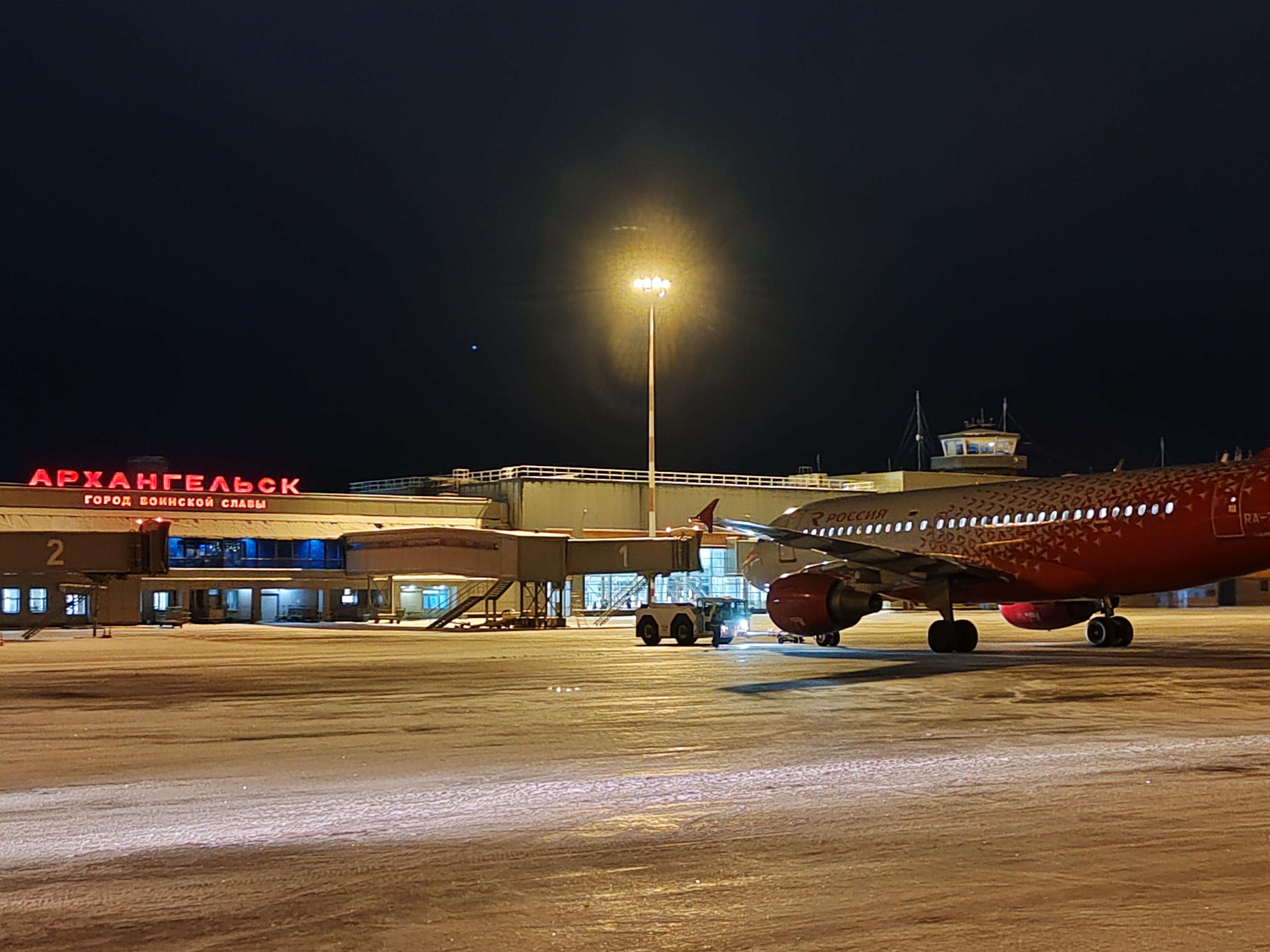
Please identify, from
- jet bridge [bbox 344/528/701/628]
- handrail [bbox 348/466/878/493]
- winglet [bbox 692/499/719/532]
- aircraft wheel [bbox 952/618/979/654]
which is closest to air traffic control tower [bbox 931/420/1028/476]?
handrail [bbox 348/466/878/493]

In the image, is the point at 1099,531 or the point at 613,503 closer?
the point at 1099,531

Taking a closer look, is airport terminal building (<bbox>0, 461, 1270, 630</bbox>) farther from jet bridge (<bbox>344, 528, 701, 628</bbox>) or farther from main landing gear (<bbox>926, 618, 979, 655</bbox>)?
main landing gear (<bbox>926, 618, 979, 655</bbox>)

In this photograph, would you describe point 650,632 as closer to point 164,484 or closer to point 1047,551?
point 1047,551

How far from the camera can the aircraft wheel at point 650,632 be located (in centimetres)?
3972

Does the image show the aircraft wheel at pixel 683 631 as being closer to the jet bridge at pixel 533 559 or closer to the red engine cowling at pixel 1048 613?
the red engine cowling at pixel 1048 613

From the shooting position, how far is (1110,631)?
34.4 metres

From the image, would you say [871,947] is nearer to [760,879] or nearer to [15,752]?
[760,879]

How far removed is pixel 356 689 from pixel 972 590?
609 inches

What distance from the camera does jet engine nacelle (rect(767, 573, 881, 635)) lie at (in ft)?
101

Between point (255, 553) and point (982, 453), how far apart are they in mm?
50220

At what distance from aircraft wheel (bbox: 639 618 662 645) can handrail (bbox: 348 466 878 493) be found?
3449 centimetres

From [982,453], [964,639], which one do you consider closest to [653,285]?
[964,639]

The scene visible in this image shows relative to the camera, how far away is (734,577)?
77.6 meters

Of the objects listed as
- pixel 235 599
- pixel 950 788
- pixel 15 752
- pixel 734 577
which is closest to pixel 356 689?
pixel 15 752
